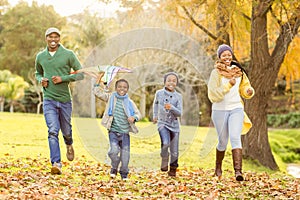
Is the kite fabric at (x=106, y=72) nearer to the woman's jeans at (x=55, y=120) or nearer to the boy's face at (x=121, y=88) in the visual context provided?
the boy's face at (x=121, y=88)

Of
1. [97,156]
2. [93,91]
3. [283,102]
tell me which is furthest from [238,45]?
[283,102]

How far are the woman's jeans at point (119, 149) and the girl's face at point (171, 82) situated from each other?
0.91 meters

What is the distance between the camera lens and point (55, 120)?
7.36 m

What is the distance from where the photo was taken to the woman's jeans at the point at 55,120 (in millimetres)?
7285

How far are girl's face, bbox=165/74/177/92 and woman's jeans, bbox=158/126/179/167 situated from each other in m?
0.54

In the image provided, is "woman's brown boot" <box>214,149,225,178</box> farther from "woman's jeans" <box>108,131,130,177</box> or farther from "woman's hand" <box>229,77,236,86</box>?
"woman's jeans" <box>108,131,130,177</box>

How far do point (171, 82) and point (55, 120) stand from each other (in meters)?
1.61

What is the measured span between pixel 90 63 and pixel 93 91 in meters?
1.12

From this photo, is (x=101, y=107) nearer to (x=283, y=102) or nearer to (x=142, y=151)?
(x=142, y=151)

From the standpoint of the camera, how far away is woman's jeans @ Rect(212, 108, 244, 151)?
7113 mm

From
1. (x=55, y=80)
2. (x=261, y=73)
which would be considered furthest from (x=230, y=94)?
(x=261, y=73)

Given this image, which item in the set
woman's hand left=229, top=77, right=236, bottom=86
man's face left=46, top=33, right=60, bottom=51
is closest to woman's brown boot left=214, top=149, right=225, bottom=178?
woman's hand left=229, top=77, right=236, bottom=86

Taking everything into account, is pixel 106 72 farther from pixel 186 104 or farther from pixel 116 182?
pixel 186 104

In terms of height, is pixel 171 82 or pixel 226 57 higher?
pixel 226 57
